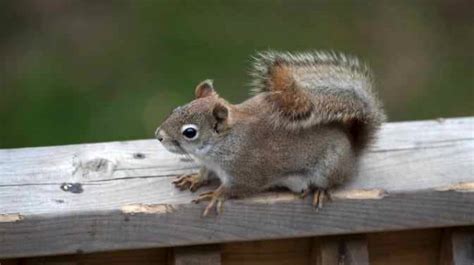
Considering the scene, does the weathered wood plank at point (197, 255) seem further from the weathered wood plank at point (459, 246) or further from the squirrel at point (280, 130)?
the weathered wood plank at point (459, 246)

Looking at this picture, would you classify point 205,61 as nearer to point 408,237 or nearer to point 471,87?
point 471,87

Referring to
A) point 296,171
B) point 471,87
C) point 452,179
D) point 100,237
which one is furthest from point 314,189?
point 471,87

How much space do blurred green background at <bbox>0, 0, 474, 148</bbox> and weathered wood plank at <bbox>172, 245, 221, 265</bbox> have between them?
2217mm

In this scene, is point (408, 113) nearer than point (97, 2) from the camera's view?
Yes

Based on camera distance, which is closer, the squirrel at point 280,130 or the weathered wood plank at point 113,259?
the weathered wood plank at point 113,259

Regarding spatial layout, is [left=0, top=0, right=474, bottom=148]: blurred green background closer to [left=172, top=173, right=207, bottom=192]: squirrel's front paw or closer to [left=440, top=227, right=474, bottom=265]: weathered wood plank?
[left=172, top=173, right=207, bottom=192]: squirrel's front paw

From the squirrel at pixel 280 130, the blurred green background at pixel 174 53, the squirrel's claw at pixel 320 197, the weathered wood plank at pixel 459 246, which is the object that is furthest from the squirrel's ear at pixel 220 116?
the blurred green background at pixel 174 53

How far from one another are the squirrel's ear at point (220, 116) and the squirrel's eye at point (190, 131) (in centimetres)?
4

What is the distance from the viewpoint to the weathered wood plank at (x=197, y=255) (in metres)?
1.71

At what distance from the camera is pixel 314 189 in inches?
72.2

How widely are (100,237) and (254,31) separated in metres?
3.09

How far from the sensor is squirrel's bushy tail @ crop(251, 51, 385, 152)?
1.88m

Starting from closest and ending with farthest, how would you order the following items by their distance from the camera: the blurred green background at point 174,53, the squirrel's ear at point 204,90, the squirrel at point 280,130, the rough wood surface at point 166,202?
the rough wood surface at point 166,202
the squirrel at point 280,130
the squirrel's ear at point 204,90
the blurred green background at point 174,53

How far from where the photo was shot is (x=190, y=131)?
6.31 feet
